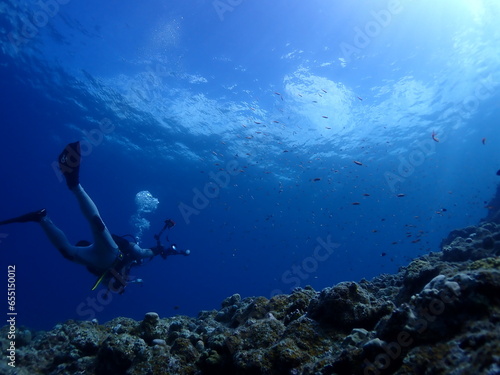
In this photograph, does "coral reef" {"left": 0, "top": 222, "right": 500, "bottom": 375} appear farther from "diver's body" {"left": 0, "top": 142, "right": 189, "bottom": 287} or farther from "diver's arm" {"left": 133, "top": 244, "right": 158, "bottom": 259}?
"diver's arm" {"left": 133, "top": 244, "right": 158, "bottom": 259}

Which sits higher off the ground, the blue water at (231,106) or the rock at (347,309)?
the blue water at (231,106)

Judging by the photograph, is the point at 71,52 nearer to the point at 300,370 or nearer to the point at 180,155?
the point at 180,155

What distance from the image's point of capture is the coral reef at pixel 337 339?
78.2 inches

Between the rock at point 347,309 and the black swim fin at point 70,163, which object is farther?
the black swim fin at point 70,163

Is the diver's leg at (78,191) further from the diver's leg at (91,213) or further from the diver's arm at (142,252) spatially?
the diver's arm at (142,252)

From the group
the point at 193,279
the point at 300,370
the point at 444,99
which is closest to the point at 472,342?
the point at 300,370

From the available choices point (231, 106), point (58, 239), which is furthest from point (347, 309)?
point (231, 106)

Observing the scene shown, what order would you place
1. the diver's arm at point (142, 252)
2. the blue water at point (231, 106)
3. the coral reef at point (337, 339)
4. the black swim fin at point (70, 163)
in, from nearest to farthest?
the coral reef at point (337, 339)
the black swim fin at point (70, 163)
the diver's arm at point (142, 252)
the blue water at point (231, 106)

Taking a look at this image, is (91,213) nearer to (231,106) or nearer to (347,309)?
(347,309)

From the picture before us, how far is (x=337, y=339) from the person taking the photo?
3340 millimetres

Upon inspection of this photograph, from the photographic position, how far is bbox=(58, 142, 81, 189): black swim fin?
8094 mm

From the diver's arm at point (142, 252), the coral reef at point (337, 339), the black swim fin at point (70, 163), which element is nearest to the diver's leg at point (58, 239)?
the black swim fin at point (70, 163)

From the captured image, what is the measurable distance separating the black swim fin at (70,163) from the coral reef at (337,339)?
4.08 metres

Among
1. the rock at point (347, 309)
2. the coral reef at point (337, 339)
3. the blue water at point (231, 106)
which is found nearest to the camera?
the coral reef at point (337, 339)
